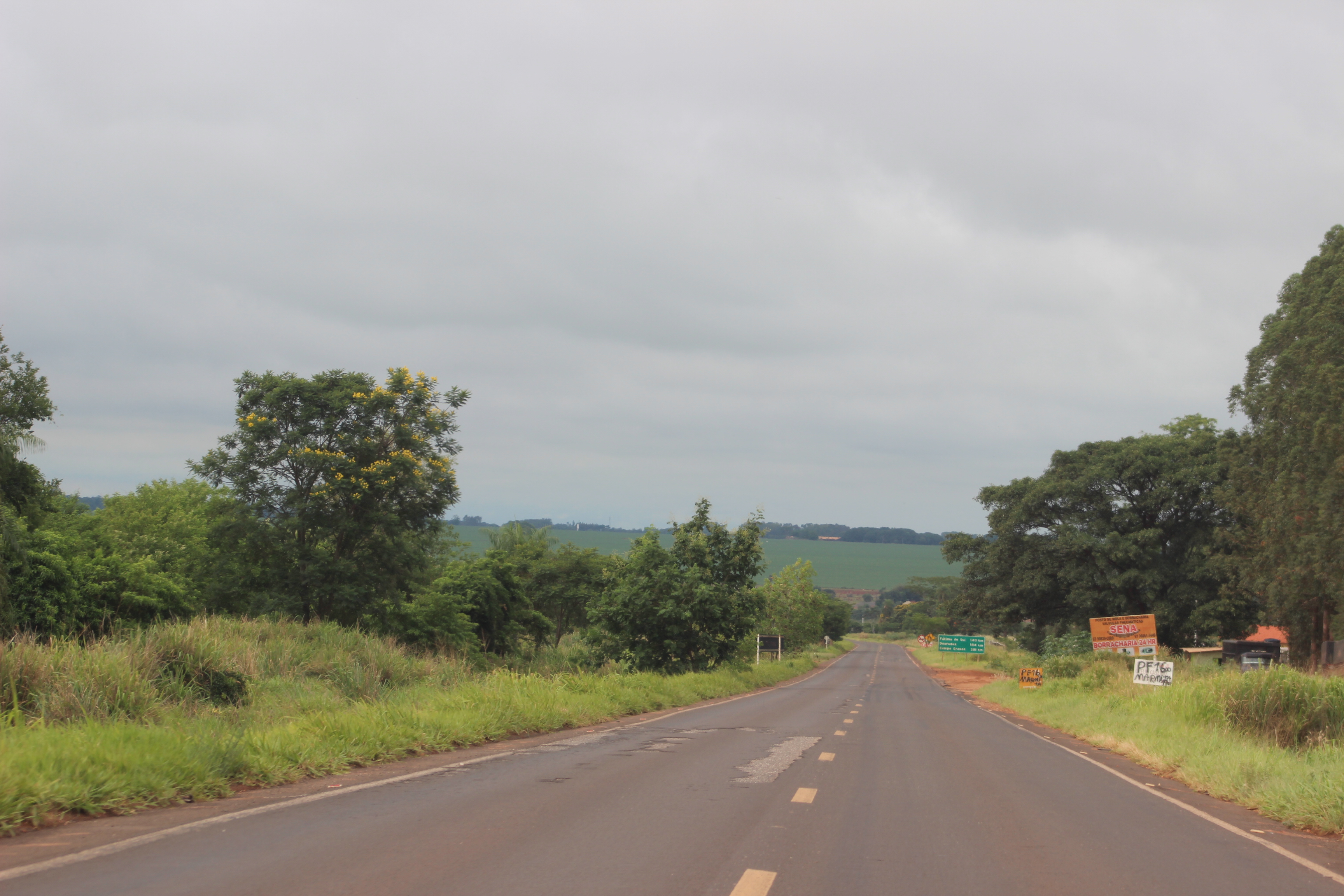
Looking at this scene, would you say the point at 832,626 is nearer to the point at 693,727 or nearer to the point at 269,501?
the point at 269,501

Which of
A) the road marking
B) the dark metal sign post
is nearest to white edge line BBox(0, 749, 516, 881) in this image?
the road marking

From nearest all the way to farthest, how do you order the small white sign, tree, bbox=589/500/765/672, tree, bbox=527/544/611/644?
the small white sign → tree, bbox=589/500/765/672 → tree, bbox=527/544/611/644

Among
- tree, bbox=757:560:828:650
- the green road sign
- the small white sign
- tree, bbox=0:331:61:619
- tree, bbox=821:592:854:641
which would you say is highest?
tree, bbox=0:331:61:619

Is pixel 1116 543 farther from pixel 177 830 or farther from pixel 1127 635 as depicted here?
pixel 177 830

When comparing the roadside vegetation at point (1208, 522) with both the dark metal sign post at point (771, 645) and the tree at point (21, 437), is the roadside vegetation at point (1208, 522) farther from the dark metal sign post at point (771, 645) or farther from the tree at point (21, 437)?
the tree at point (21, 437)

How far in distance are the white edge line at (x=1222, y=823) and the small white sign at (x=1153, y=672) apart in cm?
706

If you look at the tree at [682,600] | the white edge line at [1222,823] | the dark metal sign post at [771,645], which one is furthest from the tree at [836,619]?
the white edge line at [1222,823]

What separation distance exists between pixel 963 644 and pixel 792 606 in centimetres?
1639

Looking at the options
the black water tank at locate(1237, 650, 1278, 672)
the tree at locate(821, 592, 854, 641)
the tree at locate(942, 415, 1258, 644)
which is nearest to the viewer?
the black water tank at locate(1237, 650, 1278, 672)

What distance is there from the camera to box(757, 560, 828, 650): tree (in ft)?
251

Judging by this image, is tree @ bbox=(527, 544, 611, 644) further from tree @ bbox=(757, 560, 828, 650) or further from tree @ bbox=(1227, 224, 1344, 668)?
tree @ bbox=(1227, 224, 1344, 668)

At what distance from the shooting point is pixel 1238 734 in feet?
46.9

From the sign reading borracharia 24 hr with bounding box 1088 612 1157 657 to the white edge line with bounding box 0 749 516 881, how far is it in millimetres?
25545

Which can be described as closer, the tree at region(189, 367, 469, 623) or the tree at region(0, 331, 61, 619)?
the tree at region(0, 331, 61, 619)
